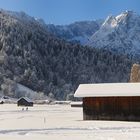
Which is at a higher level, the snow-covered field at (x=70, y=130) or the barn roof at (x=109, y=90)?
the barn roof at (x=109, y=90)

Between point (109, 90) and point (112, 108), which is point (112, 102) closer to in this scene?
point (112, 108)

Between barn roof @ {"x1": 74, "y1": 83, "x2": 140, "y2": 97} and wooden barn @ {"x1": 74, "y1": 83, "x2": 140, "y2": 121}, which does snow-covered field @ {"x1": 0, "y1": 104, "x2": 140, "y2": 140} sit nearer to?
wooden barn @ {"x1": 74, "y1": 83, "x2": 140, "y2": 121}

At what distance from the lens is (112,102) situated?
53.8 metres

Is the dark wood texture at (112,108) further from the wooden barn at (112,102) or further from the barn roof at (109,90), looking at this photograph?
the barn roof at (109,90)

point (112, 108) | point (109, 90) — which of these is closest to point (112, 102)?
point (112, 108)

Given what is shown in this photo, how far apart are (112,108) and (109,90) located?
231 centimetres

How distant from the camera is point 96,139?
29.3m

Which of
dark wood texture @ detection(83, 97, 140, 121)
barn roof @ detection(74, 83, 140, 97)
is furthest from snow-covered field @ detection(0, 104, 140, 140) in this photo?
barn roof @ detection(74, 83, 140, 97)

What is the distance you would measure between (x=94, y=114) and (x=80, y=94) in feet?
9.32

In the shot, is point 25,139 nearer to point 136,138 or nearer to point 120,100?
point 136,138

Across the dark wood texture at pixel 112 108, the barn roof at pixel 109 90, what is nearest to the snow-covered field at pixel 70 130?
the dark wood texture at pixel 112 108

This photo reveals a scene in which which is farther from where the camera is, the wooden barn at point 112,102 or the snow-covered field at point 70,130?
the wooden barn at point 112,102

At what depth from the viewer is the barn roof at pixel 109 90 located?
52656mm

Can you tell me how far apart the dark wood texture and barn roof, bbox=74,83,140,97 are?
2.57ft
